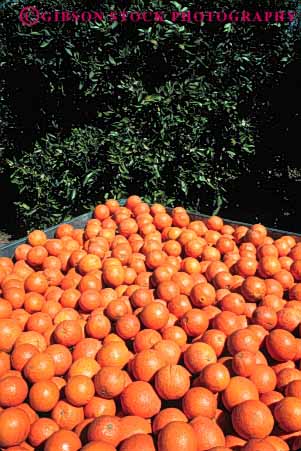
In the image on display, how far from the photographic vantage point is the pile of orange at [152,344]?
1692 mm

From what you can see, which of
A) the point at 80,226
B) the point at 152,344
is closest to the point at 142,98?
the point at 80,226

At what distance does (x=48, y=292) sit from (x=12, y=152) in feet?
12.9

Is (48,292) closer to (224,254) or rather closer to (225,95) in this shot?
(224,254)

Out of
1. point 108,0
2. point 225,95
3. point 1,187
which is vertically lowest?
point 1,187

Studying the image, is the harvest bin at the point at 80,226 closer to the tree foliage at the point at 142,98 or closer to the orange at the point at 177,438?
the tree foliage at the point at 142,98

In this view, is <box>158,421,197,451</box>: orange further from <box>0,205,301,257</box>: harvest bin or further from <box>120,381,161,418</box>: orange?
<box>0,205,301,257</box>: harvest bin

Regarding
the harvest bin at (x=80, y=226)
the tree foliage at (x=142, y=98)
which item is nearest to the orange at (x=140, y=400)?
the harvest bin at (x=80, y=226)

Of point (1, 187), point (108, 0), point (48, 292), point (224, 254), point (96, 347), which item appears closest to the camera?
point (96, 347)

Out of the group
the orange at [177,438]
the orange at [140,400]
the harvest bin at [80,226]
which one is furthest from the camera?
the harvest bin at [80,226]

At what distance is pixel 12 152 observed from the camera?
19.9 ft

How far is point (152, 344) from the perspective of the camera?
7.09 feet

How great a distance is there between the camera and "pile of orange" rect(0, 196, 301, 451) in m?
1.69

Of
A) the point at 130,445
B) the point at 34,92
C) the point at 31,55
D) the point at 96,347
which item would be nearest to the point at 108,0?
the point at 31,55

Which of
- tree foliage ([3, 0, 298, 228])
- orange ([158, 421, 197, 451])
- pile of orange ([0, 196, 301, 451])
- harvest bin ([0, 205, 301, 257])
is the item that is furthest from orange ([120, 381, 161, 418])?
tree foliage ([3, 0, 298, 228])
